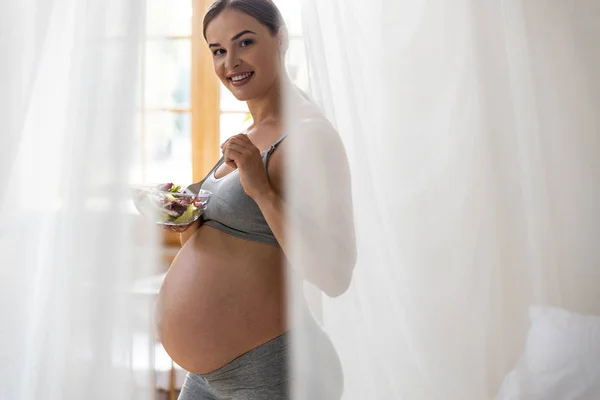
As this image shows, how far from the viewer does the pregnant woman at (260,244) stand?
0.91 m

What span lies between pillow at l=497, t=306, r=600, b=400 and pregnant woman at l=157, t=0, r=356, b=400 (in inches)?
12.2

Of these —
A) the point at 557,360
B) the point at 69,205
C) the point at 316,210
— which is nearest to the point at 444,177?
the point at 316,210

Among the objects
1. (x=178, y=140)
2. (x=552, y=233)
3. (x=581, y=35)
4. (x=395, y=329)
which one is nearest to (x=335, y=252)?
(x=395, y=329)

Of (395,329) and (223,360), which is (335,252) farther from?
(223,360)

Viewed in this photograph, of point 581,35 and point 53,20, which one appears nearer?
point 53,20

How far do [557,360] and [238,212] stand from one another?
57cm

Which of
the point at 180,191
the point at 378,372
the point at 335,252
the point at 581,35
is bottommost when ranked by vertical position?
the point at 378,372

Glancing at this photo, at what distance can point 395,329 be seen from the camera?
974mm

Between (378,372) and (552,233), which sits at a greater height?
(552,233)

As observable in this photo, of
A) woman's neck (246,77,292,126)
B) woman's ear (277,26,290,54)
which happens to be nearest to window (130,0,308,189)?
woman's ear (277,26,290,54)

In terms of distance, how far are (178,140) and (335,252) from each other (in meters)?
0.27

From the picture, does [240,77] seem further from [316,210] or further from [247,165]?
[316,210]

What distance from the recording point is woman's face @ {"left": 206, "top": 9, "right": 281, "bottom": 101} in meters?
1.07

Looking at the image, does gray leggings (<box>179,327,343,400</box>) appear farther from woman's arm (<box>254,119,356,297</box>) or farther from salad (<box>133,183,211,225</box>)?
salad (<box>133,183,211,225</box>)
